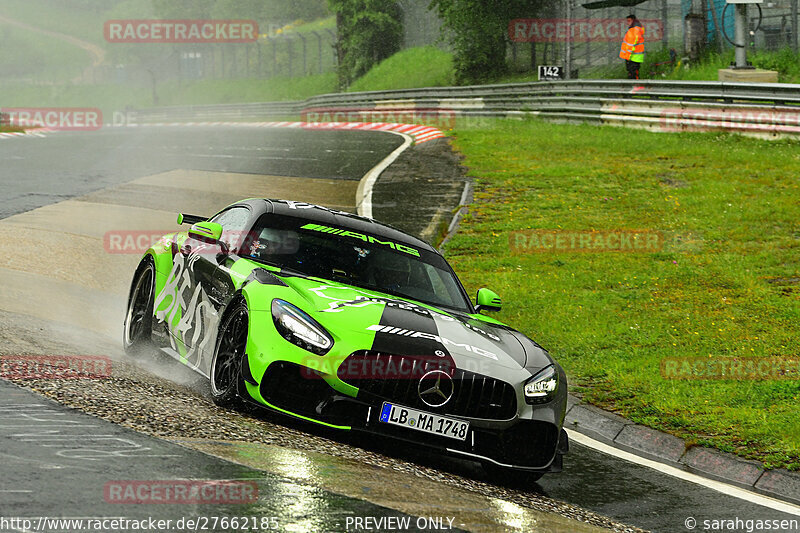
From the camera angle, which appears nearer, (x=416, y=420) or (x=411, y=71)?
(x=416, y=420)

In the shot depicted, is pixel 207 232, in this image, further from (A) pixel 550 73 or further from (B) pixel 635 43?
(A) pixel 550 73

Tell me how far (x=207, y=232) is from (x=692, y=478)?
399cm

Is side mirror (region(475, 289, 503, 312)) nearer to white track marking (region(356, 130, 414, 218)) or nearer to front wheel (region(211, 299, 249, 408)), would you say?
front wheel (region(211, 299, 249, 408))

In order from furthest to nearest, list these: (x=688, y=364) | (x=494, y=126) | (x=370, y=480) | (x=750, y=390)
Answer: (x=494, y=126)
(x=688, y=364)
(x=750, y=390)
(x=370, y=480)

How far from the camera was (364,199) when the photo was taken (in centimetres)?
1930

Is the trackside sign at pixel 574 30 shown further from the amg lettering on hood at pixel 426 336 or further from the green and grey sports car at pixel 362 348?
the amg lettering on hood at pixel 426 336

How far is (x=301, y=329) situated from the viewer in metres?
6.27

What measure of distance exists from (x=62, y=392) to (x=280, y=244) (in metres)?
2.10

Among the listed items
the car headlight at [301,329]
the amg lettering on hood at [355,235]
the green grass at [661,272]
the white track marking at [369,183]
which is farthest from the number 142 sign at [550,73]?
the car headlight at [301,329]

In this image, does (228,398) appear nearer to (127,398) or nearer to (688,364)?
(127,398)

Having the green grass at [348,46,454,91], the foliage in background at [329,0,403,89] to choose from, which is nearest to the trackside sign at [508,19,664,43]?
the green grass at [348,46,454,91]

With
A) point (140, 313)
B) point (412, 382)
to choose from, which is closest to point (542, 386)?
point (412, 382)

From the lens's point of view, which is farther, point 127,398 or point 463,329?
point 463,329

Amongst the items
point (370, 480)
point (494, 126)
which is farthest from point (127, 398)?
point (494, 126)
